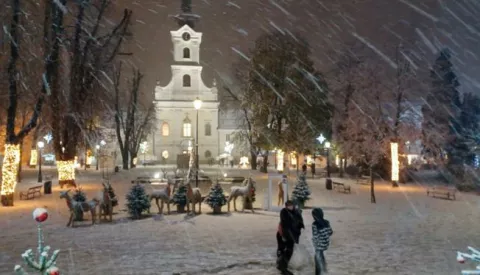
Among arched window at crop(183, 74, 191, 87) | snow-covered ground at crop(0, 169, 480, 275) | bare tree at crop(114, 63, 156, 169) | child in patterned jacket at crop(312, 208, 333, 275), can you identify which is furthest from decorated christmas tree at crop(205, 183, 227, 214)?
arched window at crop(183, 74, 191, 87)

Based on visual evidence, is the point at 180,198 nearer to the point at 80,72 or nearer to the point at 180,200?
the point at 180,200

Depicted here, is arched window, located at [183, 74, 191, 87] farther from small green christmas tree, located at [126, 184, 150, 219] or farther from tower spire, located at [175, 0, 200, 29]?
small green christmas tree, located at [126, 184, 150, 219]

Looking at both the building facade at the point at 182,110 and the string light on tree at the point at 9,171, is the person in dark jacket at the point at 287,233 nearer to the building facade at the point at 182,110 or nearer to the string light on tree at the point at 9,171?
the string light on tree at the point at 9,171

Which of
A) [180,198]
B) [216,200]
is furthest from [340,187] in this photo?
[180,198]

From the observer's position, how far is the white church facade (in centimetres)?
7862

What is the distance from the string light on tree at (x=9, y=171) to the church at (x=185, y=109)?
55571mm

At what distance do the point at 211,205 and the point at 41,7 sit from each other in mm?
12855

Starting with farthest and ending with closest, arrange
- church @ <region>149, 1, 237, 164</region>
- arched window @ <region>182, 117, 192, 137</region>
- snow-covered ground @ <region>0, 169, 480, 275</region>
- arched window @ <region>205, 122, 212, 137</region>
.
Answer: arched window @ <region>205, 122, 212, 137</region> < arched window @ <region>182, 117, 192, 137</region> < church @ <region>149, 1, 237, 164</region> < snow-covered ground @ <region>0, 169, 480, 275</region>

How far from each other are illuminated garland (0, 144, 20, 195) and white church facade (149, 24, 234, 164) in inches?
2231

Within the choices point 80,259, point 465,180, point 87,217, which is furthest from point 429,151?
point 80,259

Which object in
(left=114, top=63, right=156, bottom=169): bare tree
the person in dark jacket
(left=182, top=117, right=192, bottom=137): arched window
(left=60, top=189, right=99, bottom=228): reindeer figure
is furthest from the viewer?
(left=182, top=117, right=192, bottom=137): arched window

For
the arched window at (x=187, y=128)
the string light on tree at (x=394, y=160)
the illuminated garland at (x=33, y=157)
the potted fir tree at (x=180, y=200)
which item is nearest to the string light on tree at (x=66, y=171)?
the potted fir tree at (x=180, y=200)

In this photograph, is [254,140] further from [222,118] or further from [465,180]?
[222,118]

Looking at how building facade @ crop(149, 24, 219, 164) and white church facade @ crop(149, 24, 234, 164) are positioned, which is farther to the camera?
building facade @ crop(149, 24, 219, 164)
